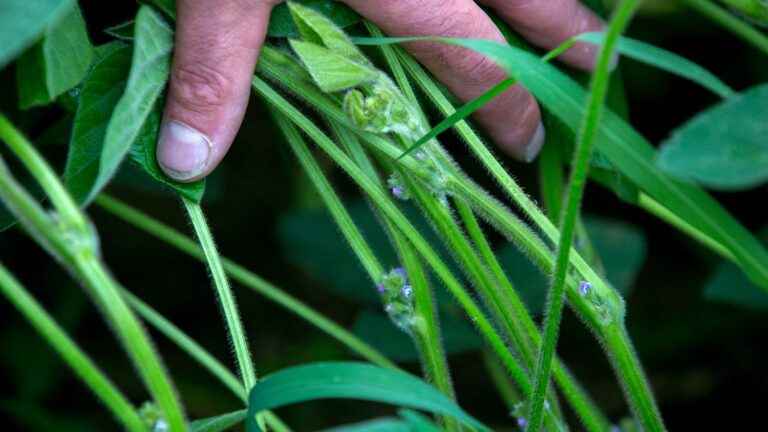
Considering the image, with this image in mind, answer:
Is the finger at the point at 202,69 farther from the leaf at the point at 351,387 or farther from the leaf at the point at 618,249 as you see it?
the leaf at the point at 618,249

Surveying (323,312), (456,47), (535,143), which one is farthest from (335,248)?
(456,47)

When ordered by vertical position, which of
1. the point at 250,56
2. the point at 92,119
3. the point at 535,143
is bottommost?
the point at 92,119

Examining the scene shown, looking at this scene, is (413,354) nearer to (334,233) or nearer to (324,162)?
(334,233)

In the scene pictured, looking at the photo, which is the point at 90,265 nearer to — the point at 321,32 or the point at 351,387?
the point at 351,387

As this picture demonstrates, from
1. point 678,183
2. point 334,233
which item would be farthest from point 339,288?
point 678,183

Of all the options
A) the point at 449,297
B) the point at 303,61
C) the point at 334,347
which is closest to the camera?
the point at 303,61
